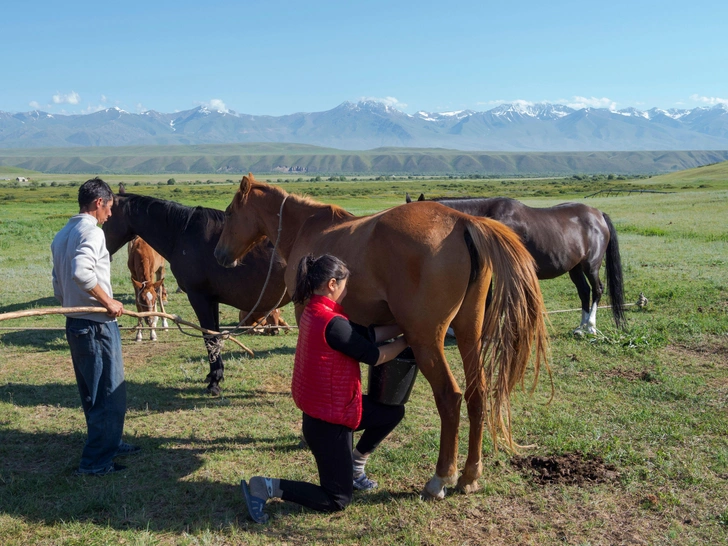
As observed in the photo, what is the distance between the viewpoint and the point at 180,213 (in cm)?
736

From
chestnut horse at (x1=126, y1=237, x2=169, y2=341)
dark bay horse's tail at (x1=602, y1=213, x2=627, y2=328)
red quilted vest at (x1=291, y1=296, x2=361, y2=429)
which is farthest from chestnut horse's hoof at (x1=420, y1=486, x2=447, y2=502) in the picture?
chestnut horse at (x1=126, y1=237, x2=169, y2=341)

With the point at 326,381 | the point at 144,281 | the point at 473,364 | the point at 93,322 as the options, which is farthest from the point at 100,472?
the point at 144,281

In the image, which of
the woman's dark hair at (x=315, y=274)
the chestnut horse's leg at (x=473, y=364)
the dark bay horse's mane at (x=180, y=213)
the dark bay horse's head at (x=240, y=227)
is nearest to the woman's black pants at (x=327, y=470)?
the woman's dark hair at (x=315, y=274)

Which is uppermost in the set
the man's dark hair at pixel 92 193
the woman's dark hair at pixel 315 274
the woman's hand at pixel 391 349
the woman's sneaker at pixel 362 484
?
the man's dark hair at pixel 92 193

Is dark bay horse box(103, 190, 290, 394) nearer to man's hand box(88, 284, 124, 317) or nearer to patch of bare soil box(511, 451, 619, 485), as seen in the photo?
man's hand box(88, 284, 124, 317)

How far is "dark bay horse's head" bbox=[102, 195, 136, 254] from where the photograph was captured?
7.51 m

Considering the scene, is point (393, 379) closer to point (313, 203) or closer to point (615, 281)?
point (313, 203)

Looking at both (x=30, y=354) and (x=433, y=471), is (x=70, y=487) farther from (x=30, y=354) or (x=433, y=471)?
(x=30, y=354)

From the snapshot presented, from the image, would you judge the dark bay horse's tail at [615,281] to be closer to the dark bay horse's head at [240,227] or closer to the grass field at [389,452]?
the grass field at [389,452]

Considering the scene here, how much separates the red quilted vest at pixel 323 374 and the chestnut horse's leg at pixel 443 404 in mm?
584

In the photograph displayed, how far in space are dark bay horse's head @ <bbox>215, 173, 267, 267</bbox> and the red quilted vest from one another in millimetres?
2683

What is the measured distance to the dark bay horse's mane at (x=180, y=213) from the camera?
726cm

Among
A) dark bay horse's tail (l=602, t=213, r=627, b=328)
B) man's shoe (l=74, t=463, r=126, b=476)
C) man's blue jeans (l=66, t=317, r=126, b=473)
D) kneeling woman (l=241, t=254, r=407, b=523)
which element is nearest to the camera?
kneeling woman (l=241, t=254, r=407, b=523)

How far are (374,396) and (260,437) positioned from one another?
6.16 ft
